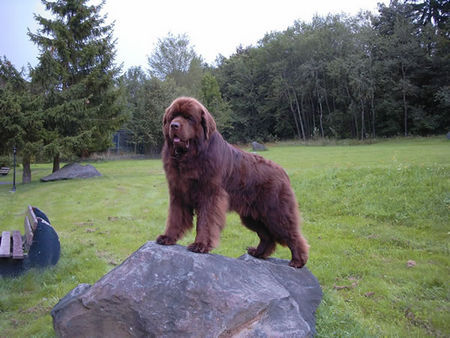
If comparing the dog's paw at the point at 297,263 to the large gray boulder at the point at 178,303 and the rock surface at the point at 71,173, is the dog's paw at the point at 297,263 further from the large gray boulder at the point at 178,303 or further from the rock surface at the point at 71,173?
the rock surface at the point at 71,173

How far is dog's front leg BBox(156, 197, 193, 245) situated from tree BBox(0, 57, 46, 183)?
54.0ft

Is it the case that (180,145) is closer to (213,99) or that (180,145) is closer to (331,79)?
(213,99)

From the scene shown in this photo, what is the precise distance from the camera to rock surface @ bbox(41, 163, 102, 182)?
1944cm

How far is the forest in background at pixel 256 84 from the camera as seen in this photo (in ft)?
63.5

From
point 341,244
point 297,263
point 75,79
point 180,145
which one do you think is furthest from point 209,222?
point 75,79

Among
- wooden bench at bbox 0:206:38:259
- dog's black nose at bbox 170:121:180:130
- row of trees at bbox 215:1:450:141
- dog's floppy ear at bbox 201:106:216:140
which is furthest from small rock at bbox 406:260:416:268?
row of trees at bbox 215:1:450:141

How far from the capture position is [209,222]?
Result: 156 inches

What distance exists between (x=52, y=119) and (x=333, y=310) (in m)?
18.4

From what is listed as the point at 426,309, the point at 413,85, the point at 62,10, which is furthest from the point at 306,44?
the point at 426,309

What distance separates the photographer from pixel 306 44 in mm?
48844

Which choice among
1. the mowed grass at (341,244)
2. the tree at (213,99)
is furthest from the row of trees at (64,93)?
the tree at (213,99)

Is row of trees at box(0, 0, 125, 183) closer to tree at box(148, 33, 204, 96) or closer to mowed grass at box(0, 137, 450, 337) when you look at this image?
mowed grass at box(0, 137, 450, 337)

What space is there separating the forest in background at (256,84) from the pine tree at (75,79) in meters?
0.06

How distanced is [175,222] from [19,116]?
16.9 meters
